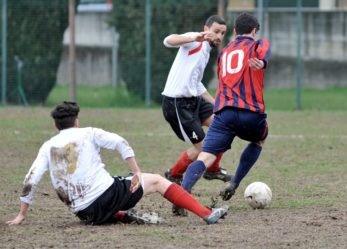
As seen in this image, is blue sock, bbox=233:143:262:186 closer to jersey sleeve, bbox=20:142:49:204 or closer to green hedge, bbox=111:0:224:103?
jersey sleeve, bbox=20:142:49:204

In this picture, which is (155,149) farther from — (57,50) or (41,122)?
(57,50)

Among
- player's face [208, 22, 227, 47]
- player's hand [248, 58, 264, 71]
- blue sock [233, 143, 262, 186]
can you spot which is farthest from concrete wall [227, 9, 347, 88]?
player's hand [248, 58, 264, 71]

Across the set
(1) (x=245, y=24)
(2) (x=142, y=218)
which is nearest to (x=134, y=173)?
(2) (x=142, y=218)

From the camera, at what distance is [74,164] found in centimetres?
755

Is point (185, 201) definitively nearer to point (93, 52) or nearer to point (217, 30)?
point (217, 30)

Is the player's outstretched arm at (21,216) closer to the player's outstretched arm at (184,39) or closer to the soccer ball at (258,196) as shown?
the soccer ball at (258,196)

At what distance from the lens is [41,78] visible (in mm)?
22859

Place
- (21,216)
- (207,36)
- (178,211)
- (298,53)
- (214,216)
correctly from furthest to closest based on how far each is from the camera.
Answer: (298,53) → (207,36) → (178,211) → (214,216) → (21,216)

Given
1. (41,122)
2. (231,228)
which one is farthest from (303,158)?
(41,122)

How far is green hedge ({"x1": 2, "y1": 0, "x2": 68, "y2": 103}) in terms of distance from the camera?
22.7 m

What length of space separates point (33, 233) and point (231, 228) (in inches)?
62.3

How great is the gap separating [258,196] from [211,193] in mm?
1273

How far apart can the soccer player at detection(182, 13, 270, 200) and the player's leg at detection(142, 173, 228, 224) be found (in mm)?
706

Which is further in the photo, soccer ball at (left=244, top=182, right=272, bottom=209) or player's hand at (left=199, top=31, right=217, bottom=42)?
player's hand at (left=199, top=31, right=217, bottom=42)
